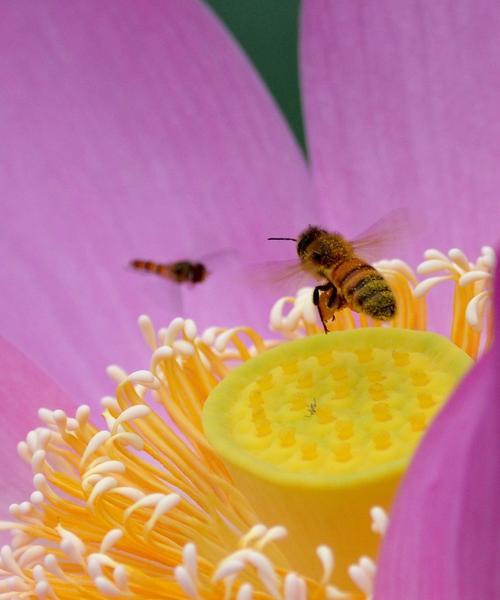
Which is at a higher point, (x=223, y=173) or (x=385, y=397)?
(x=223, y=173)

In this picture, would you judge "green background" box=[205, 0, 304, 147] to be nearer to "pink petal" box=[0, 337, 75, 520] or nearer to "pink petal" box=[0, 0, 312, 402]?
"pink petal" box=[0, 0, 312, 402]

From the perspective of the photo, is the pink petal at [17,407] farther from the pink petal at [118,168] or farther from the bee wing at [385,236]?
the bee wing at [385,236]

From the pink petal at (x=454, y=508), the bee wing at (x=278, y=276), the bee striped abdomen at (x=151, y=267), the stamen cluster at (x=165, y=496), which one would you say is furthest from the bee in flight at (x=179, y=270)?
the pink petal at (x=454, y=508)

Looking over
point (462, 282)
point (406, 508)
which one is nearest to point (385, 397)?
point (462, 282)

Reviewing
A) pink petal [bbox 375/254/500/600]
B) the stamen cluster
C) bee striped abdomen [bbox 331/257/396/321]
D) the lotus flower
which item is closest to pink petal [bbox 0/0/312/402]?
the lotus flower

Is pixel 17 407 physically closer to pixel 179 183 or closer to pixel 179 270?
pixel 179 270

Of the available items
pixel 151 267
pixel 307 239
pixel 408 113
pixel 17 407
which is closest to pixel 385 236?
pixel 307 239

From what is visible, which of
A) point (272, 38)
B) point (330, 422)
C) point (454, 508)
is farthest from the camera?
point (272, 38)

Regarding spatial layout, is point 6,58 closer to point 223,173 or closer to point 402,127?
point 223,173
